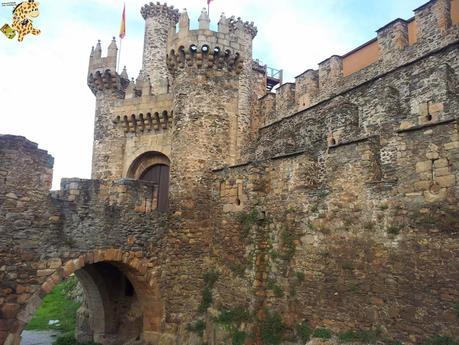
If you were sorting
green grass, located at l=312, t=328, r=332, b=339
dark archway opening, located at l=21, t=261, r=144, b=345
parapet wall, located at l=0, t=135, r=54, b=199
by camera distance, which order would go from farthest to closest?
dark archway opening, located at l=21, t=261, r=144, b=345, parapet wall, located at l=0, t=135, r=54, b=199, green grass, located at l=312, t=328, r=332, b=339

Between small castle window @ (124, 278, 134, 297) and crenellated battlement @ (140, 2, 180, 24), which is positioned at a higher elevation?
crenellated battlement @ (140, 2, 180, 24)

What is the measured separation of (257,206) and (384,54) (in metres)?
6.01

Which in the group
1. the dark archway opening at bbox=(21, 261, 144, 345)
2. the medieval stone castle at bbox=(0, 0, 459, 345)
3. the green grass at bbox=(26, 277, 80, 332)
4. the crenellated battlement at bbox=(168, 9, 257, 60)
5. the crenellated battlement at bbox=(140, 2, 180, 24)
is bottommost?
the green grass at bbox=(26, 277, 80, 332)

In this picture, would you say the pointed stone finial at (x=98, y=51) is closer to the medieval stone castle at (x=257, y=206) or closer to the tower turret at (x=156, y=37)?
the medieval stone castle at (x=257, y=206)

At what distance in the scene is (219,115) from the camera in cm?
1221

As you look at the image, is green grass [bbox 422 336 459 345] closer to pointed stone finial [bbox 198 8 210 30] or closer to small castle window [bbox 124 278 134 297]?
small castle window [bbox 124 278 134 297]

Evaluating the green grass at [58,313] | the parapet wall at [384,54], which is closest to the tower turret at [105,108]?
the parapet wall at [384,54]

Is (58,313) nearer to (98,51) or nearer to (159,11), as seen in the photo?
(98,51)

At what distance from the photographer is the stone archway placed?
888 centimetres

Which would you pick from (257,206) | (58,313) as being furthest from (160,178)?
(58,313)

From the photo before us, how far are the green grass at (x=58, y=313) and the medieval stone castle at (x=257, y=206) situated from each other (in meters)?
3.51

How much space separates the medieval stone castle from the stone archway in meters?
0.04

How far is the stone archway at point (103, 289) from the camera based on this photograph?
888cm

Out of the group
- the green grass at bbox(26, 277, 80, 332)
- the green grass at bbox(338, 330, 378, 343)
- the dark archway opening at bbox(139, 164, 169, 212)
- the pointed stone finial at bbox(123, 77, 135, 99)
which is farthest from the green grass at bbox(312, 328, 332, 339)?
the green grass at bbox(26, 277, 80, 332)
